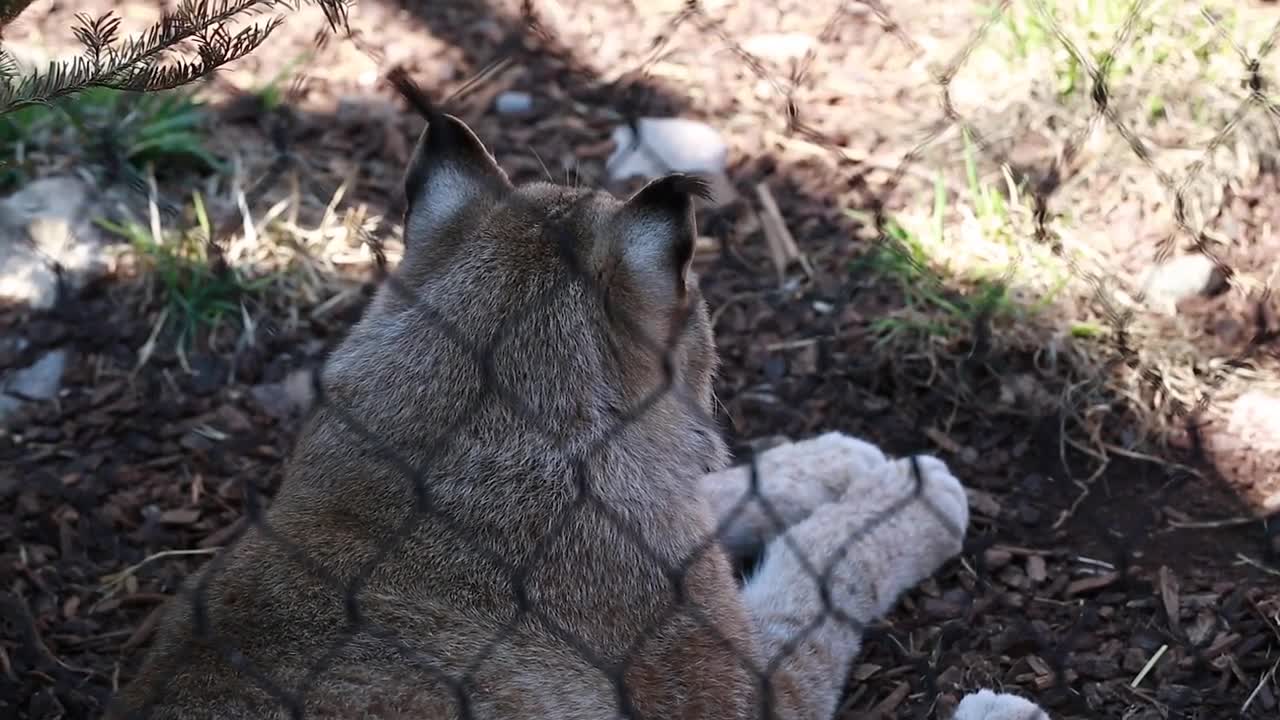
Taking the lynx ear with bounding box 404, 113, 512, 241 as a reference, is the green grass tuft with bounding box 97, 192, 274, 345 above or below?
below

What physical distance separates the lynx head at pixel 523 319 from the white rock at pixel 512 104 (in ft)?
6.81

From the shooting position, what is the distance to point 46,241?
3984 mm

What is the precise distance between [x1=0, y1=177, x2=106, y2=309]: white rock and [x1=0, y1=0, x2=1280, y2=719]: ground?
0.09m

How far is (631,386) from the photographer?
2.47 m

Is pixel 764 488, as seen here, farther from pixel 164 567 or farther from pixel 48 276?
pixel 48 276

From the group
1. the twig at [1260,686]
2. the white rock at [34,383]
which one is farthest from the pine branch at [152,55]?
the twig at [1260,686]

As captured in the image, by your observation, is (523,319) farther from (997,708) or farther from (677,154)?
(677,154)

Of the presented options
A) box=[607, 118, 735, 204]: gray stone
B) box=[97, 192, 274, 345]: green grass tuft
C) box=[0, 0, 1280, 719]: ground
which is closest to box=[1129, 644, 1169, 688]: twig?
box=[0, 0, 1280, 719]: ground

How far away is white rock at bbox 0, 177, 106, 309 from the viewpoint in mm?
3910

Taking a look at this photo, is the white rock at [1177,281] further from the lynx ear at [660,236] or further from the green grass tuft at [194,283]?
the green grass tuft at [194,283]

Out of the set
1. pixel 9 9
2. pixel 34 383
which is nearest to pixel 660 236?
pixel 9 9

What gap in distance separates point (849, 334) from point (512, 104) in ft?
5.06

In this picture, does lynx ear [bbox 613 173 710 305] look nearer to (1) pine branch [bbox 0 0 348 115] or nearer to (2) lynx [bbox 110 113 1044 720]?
(2) lynx [bbox 110 113 1044 720]

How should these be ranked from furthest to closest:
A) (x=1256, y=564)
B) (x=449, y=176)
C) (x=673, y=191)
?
(x=1256, y=564), (x=449, y=176), (x=673, y=191)
